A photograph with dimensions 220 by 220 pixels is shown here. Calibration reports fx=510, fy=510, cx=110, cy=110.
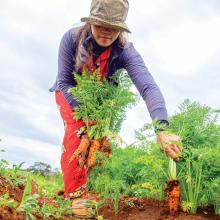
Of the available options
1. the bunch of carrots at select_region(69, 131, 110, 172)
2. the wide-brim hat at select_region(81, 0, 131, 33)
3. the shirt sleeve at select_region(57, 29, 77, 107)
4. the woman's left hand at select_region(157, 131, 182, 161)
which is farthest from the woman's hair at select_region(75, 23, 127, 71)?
the woman's left hand at select_region(157, 131, 182, 161)

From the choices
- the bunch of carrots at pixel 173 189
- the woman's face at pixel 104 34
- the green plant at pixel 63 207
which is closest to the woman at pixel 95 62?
the woman's face at pixel 104 34

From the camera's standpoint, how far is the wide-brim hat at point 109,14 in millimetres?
5016

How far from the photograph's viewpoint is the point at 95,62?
5.56 m

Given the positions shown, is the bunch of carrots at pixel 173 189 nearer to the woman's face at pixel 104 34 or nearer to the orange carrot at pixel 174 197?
the orange carrot at pixel 174 197

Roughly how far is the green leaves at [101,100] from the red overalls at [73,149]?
0.13m

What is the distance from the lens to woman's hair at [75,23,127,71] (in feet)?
17.8

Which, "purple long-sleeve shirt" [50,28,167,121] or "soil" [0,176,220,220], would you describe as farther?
"purple long-sleeve shirt" [50,28,167,121]

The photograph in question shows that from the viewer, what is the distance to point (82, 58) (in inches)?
214

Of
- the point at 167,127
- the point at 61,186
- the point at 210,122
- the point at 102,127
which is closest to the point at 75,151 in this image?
the point at 102,127

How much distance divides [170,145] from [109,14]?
1491mm

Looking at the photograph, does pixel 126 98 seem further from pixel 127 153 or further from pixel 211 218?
pixel 211 218

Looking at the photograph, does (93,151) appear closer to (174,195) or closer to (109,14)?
(174,195)

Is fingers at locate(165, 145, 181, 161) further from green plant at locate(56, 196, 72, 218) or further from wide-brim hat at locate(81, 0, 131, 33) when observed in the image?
wide-brim hat at locate(81, 0, 131, 33)

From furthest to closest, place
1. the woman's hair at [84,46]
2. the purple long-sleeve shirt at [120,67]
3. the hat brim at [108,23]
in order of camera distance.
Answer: the woman's hair at [84,46] < the purple long-sleeve shirt at [120,67] < the hat brim at [108,23]
